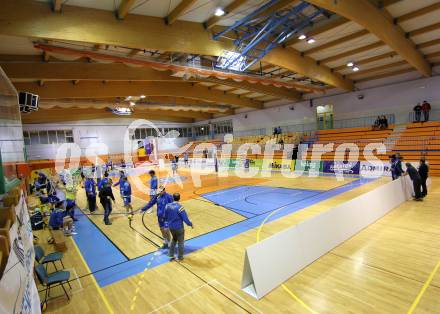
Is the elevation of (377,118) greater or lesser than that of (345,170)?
greater

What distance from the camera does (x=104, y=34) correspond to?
805cm

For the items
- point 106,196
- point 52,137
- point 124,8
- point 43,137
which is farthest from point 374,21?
point 43,137

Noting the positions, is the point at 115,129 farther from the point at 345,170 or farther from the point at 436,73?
the point at 436,73

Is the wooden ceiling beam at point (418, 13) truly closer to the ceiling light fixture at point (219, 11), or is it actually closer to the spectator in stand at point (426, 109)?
the ceiling light fixture at point (219, 11)

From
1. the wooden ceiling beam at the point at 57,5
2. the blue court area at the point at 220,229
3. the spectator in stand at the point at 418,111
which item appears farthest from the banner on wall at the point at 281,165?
the wooden ceiling beam at the point at 57,5

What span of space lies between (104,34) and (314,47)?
10.4 m

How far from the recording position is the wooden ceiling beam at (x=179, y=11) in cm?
787

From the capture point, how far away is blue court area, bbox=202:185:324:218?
10.1 metres

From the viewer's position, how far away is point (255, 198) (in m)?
11.9

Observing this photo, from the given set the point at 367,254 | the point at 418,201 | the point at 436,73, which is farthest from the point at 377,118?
the point at 367,254

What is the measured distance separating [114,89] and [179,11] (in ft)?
37.9

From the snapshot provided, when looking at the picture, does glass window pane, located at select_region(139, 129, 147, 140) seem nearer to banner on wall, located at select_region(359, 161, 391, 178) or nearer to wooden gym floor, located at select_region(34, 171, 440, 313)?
banner on wall, located at select_region(359, 161, 391, 178)

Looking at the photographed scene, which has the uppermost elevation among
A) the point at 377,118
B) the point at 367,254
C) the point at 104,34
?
the point at 104,34

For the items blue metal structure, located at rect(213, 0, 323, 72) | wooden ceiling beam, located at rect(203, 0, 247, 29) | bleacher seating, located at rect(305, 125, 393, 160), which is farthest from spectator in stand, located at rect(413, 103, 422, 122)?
wooden ceiling beam, located at rect(203, 0, 247, 29)
